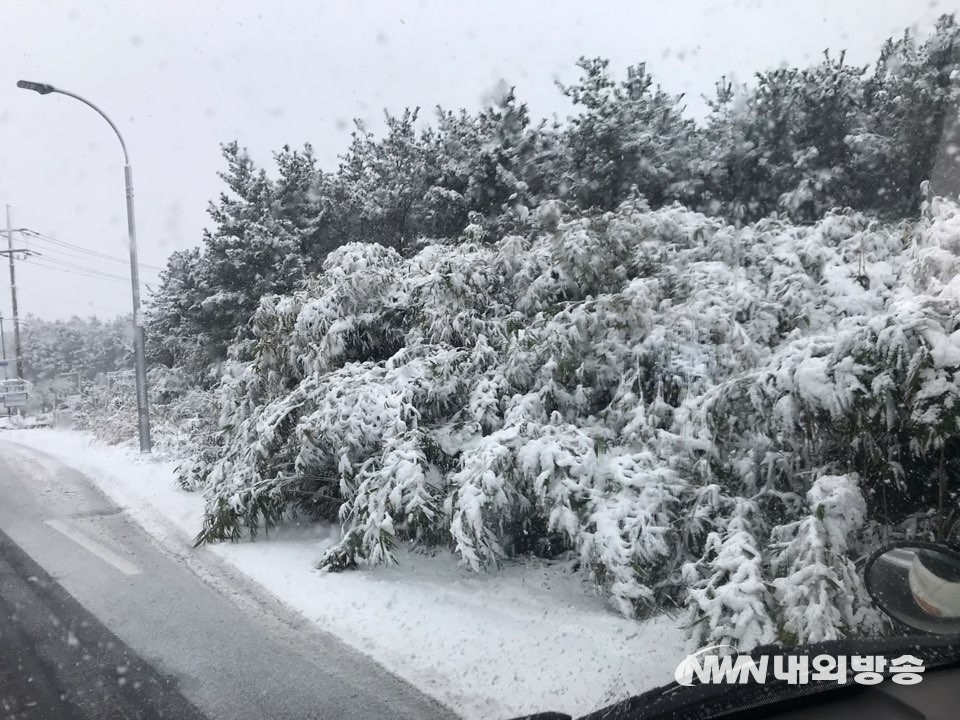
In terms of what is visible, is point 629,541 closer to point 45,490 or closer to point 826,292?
point 826,292

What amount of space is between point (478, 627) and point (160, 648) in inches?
85.9

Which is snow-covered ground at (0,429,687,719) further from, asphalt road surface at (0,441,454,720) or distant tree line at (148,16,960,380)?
distant tree line at (148,16,960,380)

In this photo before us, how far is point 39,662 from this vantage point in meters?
4.43

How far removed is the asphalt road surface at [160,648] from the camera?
3.97 meters

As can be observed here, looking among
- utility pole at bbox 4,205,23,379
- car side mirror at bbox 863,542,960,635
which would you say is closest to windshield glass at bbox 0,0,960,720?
car side mirror at bbox 863,542,960,635

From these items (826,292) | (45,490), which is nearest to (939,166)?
(826,292)

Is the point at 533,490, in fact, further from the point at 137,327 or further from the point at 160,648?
the point at 137,327

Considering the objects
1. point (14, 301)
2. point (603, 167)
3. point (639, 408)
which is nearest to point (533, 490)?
point (639, 408)

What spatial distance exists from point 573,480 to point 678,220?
12.3 ft

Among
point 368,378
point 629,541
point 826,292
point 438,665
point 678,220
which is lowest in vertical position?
point 438,665
